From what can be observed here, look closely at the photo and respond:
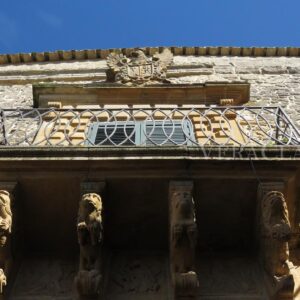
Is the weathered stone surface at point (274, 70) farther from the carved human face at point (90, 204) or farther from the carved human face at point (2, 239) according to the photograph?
the carved human face at point (2, 239)

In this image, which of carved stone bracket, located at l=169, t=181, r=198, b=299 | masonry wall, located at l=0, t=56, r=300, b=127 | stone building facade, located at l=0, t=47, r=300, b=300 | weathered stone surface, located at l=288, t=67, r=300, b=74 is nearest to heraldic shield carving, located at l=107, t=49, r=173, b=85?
masonry wall, located at l=0, t=56, r=300, b=127

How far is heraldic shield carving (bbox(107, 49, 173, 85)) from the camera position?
995 cm

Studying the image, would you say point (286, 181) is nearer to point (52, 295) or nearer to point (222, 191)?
point (222, 191)

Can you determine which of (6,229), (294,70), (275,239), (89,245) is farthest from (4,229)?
(294,70)

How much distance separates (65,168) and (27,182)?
1.32 feet

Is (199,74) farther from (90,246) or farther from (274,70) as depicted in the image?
(90,246)

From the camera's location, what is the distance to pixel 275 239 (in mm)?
4980

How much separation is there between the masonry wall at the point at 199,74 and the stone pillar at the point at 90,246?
5.07 meters

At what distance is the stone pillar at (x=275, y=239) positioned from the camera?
15.9ft

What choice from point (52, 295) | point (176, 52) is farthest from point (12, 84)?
point (52, 295)

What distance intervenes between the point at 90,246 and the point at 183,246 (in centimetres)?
84

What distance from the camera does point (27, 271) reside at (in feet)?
17.9

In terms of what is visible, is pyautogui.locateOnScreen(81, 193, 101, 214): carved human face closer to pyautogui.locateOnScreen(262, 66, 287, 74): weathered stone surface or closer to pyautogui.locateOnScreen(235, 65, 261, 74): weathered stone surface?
pyautogui.locateOnScreen(235, 65, 261, 74): weathered stone surface

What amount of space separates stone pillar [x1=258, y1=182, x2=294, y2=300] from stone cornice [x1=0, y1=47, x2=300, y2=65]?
6.99m
